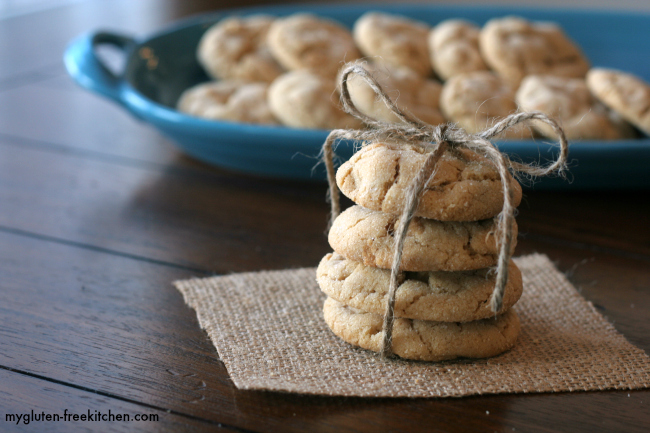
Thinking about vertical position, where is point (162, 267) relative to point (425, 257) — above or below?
below

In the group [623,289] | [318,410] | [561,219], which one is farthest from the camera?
[561,219]

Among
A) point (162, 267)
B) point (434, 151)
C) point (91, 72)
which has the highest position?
point (434, 151)

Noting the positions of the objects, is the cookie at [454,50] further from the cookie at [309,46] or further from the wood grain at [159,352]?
the wood grain at [159,352]

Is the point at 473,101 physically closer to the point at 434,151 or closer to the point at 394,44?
the point at 394,44

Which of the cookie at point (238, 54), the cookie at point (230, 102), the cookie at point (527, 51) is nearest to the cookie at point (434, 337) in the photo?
the cookie at point (230, 102)

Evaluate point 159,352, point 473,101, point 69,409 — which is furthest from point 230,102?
point 69,409

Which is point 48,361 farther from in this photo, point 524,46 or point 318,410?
point 524,46

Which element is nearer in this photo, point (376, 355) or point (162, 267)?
point (376, 355)

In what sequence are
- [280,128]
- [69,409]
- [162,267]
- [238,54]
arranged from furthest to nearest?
[238,54] < [280,128] < [162,267] < [69,409]

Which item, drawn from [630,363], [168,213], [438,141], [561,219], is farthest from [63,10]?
[630,363]
